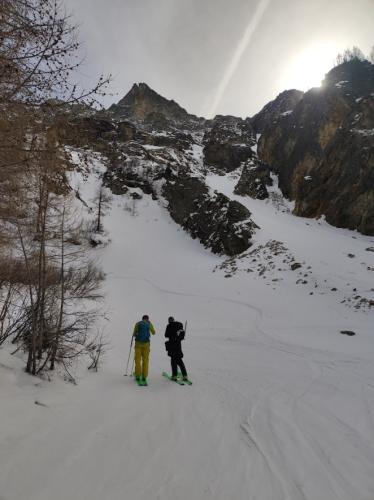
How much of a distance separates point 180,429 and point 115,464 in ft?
4.57

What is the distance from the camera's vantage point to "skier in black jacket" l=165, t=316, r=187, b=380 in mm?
8344

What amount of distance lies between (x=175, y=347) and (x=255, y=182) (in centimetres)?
3990

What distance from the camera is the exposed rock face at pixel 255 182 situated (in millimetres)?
43812

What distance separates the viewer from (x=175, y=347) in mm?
8625

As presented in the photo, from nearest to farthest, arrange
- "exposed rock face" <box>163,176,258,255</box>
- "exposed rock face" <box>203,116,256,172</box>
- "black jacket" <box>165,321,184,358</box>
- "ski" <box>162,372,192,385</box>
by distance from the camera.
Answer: "ski" <box>162,372,192,385</box> < "black jacket" <box>165,321,184,358</box> < "exposed rock face" <box>163,176,258,255</box> < "exposed rock face" <box>203,116,256,172</box>

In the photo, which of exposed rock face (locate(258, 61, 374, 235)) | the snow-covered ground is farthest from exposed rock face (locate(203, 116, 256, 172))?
the snow-covered ground

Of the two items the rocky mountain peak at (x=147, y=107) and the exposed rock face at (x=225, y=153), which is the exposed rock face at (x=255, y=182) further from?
the rocky mountain peak at (x=147, y=107)

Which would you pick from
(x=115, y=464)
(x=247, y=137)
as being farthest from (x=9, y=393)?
(x=247, y=137)

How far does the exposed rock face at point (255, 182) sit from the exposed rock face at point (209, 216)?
233 inches

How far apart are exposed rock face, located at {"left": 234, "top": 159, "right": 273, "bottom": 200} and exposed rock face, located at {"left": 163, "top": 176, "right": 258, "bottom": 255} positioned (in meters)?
5.91

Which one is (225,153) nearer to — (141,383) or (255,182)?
(255,182)

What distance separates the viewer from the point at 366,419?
5.49 metres

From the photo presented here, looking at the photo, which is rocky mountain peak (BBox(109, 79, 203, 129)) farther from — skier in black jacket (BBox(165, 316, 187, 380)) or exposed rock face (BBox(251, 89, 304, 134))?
skier in black jacket (BBox(165, 316, 187, 380))

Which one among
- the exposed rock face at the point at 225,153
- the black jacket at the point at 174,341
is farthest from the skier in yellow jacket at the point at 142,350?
the exposed rock face at the point at 225,153
